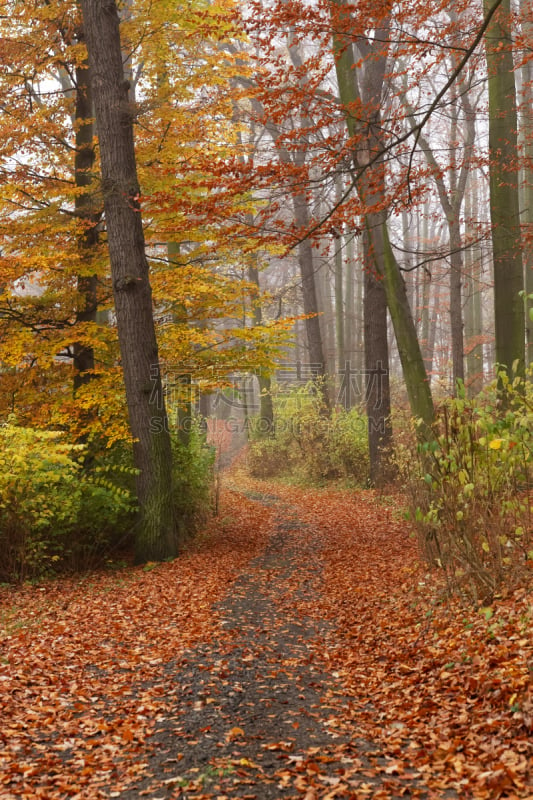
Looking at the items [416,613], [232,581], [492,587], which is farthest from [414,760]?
[232,581]

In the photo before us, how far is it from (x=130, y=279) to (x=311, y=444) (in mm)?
9296

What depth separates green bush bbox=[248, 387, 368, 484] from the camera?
1529 centimetres

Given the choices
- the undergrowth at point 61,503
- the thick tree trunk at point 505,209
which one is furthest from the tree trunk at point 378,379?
the undergrowth at point 61,503

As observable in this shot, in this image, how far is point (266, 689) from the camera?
14.6ft

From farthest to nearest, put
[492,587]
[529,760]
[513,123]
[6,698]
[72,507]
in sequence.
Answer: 1. [513,123]
2. [72,507]
3. [492,587]
4. [6,698]
5. [529,760]

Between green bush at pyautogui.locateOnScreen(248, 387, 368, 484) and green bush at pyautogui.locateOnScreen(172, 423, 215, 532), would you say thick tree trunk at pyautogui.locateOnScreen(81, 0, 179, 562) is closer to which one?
green bush at pyautogui.locateOnScreen(172, 423, 215, 532)

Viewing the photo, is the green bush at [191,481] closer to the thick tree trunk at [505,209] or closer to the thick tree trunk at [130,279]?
the thick tree trunk at [130,279]

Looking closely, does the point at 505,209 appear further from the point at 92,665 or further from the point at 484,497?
the point at 92,665

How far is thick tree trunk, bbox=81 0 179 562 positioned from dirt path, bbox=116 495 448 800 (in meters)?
2.61

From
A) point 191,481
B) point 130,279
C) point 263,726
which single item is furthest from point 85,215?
point 263,726

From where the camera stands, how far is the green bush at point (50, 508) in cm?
726

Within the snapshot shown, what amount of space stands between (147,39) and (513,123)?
5.74 m

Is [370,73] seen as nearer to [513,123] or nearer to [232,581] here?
[513,123]

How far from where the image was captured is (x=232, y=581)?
7551 millimetres
